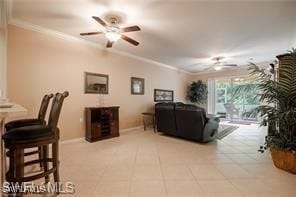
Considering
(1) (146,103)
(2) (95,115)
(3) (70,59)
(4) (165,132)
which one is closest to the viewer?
(3) (70,59)

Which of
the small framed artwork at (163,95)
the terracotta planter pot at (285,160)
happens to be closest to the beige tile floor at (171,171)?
the terracotta planter pot at (285,160)

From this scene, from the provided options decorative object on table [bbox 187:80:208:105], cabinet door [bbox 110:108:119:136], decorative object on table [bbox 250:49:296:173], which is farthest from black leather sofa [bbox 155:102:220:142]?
decorative object on table [bbox 187:80:208:105]

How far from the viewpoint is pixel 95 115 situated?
4480mm

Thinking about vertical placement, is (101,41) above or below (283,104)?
above

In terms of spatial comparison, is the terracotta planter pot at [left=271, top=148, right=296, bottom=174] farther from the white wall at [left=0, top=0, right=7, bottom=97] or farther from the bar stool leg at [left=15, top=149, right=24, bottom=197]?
the white wall at [left=0, top=0, right=7, bottom=97]

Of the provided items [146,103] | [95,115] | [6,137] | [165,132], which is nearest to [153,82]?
[146,103]

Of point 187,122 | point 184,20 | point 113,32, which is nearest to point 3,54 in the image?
point 113,32

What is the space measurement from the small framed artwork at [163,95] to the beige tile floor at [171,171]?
3.07m

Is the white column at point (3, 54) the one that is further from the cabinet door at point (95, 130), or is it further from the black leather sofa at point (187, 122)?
the black leather sofa at point (187, 122)

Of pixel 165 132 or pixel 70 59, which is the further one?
pixel 165 132

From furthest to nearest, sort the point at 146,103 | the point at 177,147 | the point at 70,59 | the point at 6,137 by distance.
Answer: the point at 146,103 → the point at 70,59 → the point at 177,147 → the point at 6,137

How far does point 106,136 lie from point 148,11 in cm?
312

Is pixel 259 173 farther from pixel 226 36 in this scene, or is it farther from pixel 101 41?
pixel 101 41

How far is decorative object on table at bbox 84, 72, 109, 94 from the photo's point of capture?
451cm
